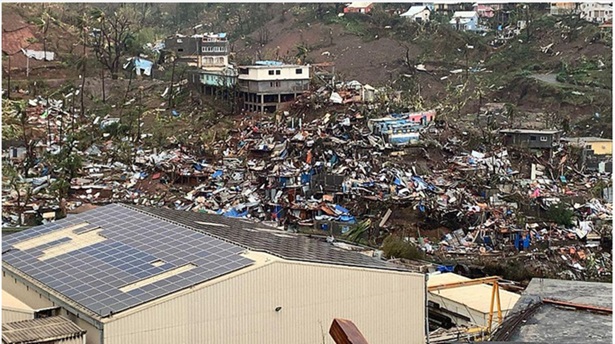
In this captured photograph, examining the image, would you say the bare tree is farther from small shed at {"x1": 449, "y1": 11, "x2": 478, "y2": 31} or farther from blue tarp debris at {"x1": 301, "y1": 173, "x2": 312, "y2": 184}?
small shed at {"x1": 449, "y1": 11, "x2": 478, "y2": 31}

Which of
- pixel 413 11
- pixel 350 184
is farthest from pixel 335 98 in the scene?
pixel 413 11

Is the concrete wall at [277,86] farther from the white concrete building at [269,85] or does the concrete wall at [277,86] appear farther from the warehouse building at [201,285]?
the warehouse building at [201,285]

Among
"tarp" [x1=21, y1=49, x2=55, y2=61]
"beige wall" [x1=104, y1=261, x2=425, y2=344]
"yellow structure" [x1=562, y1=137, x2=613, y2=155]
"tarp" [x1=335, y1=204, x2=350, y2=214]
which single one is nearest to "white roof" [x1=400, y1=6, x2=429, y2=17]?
"yellow structure" [x1=562, y1=137, x2=613, y2=155]

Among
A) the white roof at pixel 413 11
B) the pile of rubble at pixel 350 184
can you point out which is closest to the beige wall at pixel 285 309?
the pile of rubble at pixel 350 184

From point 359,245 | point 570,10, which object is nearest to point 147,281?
point 359,245

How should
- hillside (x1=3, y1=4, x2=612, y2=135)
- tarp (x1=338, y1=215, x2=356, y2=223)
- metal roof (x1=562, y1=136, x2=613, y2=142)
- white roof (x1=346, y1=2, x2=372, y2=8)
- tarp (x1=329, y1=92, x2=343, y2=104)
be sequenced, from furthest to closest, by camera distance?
white roof (x1=346, y1=2, x2=372, y2=8) < hillside (x1=3, y1=4, x2=612, y2=135) < tarp (x1=329, y1=92, x2=343, y2=104) < metal roof (x1=562, y1=136, x2=613, y2=142) < tarp (x1=338, y1=215, x2=356, y2=223)

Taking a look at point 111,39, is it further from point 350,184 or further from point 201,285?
point 201,285

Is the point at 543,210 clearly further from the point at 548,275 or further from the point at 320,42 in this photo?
the point at 320,42
